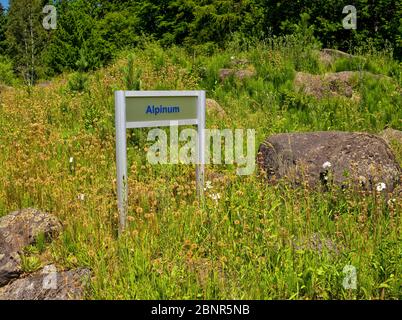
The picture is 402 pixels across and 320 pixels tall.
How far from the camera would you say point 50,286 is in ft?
12.4

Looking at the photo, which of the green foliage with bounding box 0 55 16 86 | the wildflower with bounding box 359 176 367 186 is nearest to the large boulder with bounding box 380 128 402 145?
the wildflower with bounding box 359 176 367 186

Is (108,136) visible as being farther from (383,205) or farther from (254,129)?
(383,205)

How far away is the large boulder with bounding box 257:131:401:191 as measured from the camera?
209 inches

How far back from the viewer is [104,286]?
3586 millimetres

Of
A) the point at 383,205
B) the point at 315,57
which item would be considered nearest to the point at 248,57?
the point at 315,57

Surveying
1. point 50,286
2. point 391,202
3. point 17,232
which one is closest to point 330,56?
point 391,202

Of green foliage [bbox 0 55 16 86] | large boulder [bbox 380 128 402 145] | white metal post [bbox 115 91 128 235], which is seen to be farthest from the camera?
green foliage [bbox 0 55 16 86]

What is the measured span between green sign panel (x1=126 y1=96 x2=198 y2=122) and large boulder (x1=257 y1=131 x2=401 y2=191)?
3.58 feet

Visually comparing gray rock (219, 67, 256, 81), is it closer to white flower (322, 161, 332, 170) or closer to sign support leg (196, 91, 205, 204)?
sign support leg (196, 91, 205, 204)

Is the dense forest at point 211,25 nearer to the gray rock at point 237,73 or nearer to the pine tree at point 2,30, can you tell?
the gray rock at point 237,73

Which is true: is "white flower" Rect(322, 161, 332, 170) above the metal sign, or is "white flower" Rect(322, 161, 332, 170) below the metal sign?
below

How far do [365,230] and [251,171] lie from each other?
2.04 m

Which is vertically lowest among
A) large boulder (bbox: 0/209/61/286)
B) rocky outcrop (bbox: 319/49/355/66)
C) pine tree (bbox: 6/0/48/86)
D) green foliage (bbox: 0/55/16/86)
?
large boulder (bbox: 0/209/61/286)

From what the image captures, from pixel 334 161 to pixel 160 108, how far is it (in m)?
2.12
